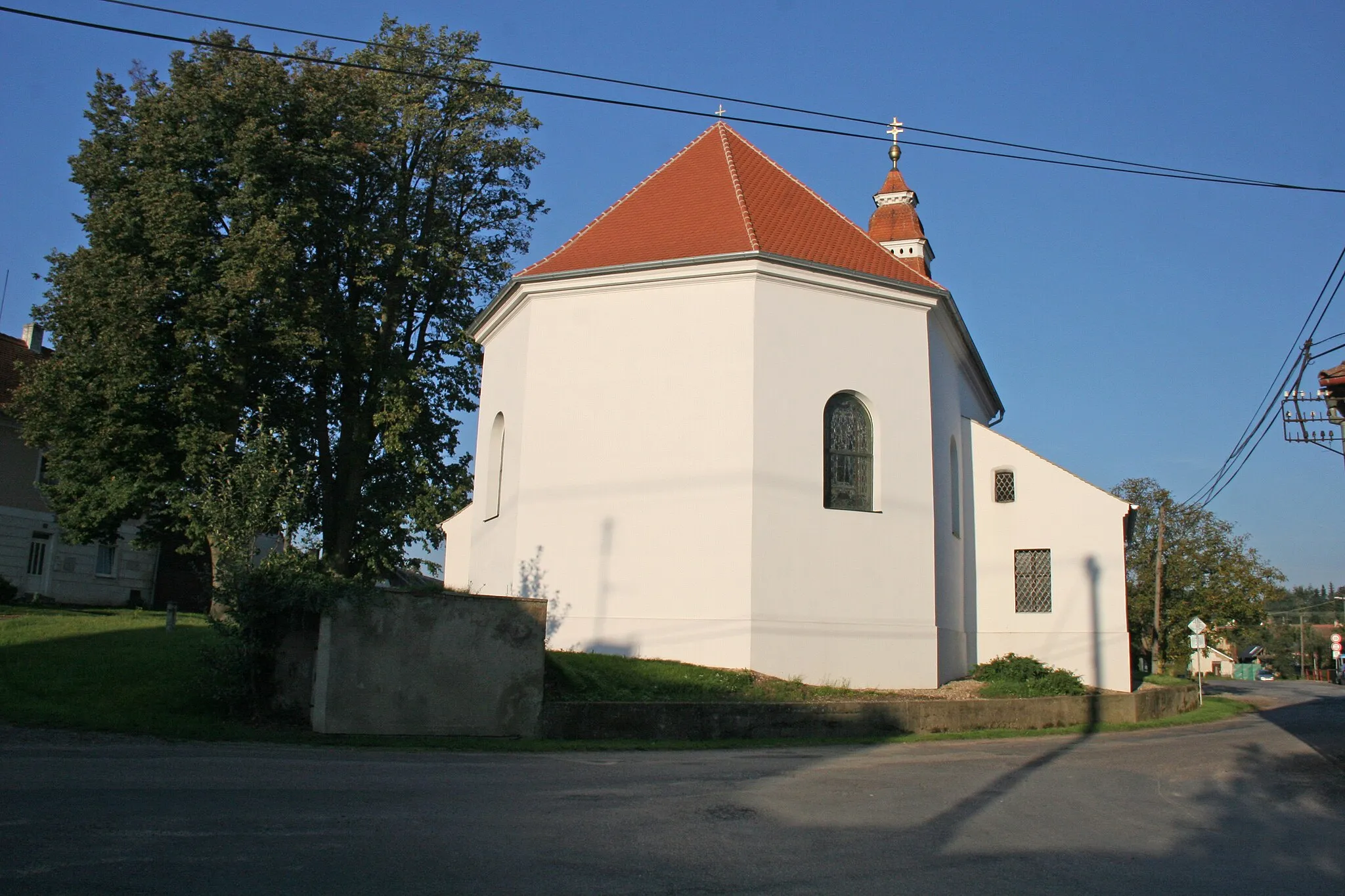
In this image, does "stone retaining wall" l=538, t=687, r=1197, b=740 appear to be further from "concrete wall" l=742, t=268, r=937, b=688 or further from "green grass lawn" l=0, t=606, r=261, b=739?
"green grass lawn" l=0, t=606, r=261, b=739

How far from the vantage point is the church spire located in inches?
1192

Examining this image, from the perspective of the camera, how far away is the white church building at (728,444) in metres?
17.7

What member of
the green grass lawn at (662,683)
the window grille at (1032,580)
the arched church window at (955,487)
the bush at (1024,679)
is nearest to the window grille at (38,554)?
the green grass lawn at (662,683)

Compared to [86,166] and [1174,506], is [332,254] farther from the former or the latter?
[1174,506]

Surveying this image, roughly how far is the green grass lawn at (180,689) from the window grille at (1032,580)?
4931 millimetres

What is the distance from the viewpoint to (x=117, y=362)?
21891mm

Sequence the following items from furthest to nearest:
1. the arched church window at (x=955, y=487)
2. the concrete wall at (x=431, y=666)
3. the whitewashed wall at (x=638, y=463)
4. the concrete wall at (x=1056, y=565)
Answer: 1. the concrete wall at (x=1056, y=565)
2. the arched church window at (x=955, y=487)
3. the whitewashed wall at (x=638, y=463)
4. the concrete wall at (x=431, y=666)

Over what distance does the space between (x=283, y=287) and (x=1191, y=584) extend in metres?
29.9

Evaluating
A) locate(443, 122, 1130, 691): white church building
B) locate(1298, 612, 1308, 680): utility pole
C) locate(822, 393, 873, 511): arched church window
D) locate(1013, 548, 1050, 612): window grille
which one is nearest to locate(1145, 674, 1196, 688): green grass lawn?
locate(1013, 548, 1050, 612): window grille

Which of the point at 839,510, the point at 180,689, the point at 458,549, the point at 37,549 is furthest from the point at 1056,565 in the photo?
the point at 37,549

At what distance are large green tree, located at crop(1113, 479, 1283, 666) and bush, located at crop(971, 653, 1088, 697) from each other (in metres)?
14.8

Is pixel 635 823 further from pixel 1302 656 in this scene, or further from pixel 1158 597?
pixel 1302 656

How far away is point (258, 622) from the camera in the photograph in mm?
12398

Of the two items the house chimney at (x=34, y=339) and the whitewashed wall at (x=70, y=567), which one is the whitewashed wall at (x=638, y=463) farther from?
the house chimney at (x=34, y=339)
